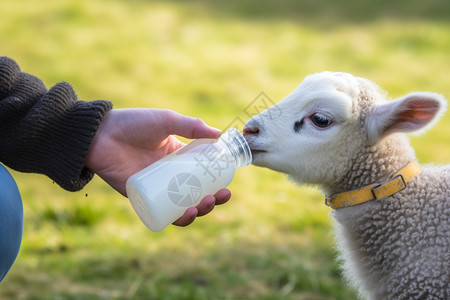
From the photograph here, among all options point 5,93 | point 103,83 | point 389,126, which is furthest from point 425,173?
point 103,83

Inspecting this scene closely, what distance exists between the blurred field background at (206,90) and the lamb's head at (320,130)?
3.45 feet

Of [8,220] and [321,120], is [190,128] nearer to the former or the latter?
[321,120]

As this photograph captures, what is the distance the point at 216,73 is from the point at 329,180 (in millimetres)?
4742

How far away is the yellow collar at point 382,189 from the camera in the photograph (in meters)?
1.88

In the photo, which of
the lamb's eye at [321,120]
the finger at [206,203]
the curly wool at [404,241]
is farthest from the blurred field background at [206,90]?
the lamb's eye at [321,120]

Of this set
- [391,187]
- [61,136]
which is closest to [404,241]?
[391,187]

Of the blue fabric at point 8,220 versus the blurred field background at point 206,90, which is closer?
the blue fabric at point 8,220

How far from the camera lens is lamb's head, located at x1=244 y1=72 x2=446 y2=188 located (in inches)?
74.0

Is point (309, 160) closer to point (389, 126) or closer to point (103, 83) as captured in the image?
point (389, 126)

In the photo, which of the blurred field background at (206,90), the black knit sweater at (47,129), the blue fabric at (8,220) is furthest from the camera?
the blurred field background at (206,90)

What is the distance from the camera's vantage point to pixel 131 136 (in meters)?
2.01

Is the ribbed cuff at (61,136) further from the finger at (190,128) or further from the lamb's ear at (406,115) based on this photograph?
the lamb's ear at (406,115)

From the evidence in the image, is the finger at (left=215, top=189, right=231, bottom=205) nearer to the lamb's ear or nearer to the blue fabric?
the lamb's ear

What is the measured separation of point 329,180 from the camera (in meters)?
1.95
